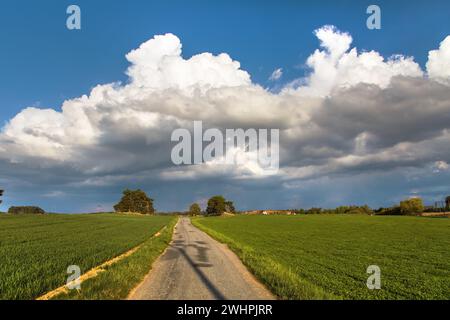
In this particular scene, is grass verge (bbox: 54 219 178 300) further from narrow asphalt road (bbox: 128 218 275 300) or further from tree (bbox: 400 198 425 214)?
tree (bbox: 400 198 425 214)

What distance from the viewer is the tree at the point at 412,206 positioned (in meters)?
135

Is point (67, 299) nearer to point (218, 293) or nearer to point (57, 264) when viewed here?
point (218, 293)

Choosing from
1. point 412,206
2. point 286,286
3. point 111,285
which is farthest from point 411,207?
point 111,285

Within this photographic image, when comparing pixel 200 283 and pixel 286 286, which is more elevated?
pixel 286 286

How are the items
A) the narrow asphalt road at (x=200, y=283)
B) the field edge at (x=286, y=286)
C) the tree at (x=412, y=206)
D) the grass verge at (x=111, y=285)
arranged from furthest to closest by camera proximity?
the tree at (x=412, y=206)
the narrow asphalt road at (x=200, y=283)
the field edge at (x=286, y=286)
the grass verge at (x=111, y=285)

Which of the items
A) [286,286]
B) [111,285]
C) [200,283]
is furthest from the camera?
[200,283]

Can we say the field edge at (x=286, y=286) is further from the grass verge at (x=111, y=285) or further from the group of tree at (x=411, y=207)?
the group of tree at (x=411, y=207)

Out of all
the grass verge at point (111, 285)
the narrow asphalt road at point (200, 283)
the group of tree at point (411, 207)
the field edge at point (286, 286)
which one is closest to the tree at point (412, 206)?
the group of tree at point (411, 207)

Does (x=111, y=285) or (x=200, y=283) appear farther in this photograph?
(x=200, y=283)

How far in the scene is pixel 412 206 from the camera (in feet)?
443

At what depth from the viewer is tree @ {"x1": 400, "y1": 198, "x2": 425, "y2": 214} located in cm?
13488

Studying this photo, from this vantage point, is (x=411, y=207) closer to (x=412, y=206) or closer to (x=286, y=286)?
(x=412, y=206)

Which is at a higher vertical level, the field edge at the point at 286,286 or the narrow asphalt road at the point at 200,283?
the field edge at the point at 286,286

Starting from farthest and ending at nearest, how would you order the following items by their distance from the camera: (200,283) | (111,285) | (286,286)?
(200,283) → (286,286) → (111,285)
